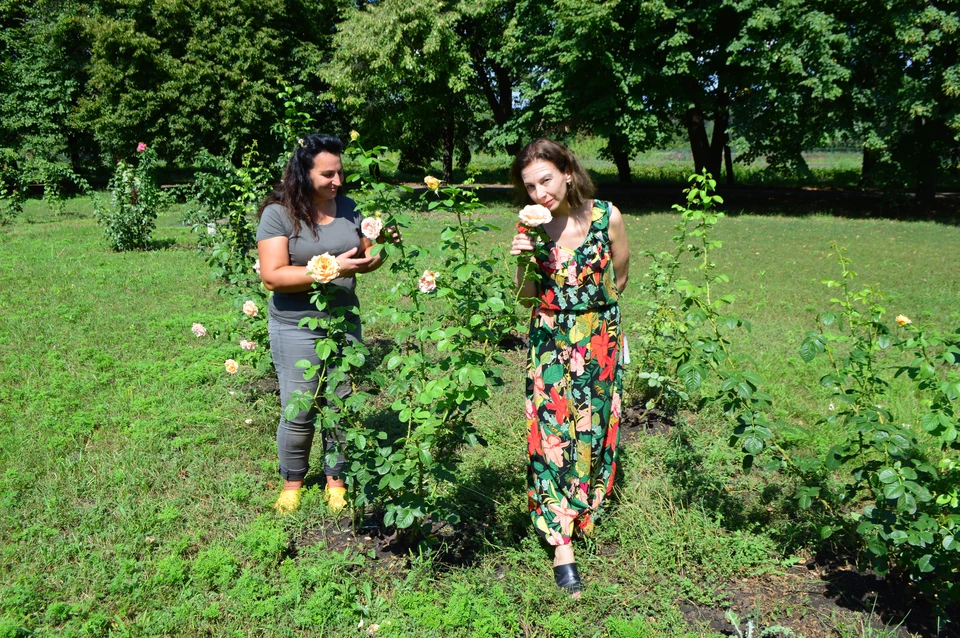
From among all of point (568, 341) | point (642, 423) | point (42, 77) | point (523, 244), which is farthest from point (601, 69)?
point (42, 77)

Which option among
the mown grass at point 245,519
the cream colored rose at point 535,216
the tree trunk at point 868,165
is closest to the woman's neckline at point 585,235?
the cream colored rose at point 535,216

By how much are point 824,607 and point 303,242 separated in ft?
8.41

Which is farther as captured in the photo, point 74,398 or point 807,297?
point 807,297

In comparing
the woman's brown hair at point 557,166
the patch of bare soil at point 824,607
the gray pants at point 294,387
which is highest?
the woman's brown hair at point 557,166

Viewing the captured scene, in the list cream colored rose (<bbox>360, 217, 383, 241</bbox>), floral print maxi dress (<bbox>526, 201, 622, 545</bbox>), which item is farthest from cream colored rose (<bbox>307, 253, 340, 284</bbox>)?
floral print maxi dress (<bbox>526, 201, 622, 545</bbox>)

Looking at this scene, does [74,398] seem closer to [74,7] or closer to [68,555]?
[68,555]

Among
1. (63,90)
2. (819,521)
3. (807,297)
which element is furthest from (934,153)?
(63,90)

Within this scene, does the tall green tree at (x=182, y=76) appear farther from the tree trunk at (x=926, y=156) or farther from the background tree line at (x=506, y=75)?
the tree trunk at (x=926, y=156)

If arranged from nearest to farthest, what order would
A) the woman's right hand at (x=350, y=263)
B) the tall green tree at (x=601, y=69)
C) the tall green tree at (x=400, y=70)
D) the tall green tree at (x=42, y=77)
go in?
the woman's right hand at (x=350, y=263) < the tall green tree at (x=601, y=69) < the tall green tree at (x=400, y=70) < the tall green tree at (x=42, y=77)

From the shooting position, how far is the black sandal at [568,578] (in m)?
2.51

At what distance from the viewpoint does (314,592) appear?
2465 millimetres

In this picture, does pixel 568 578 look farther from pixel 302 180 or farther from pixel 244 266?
pixel 244 266

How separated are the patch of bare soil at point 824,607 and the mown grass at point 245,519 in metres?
0.07

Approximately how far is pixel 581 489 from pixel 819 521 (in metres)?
1.09
